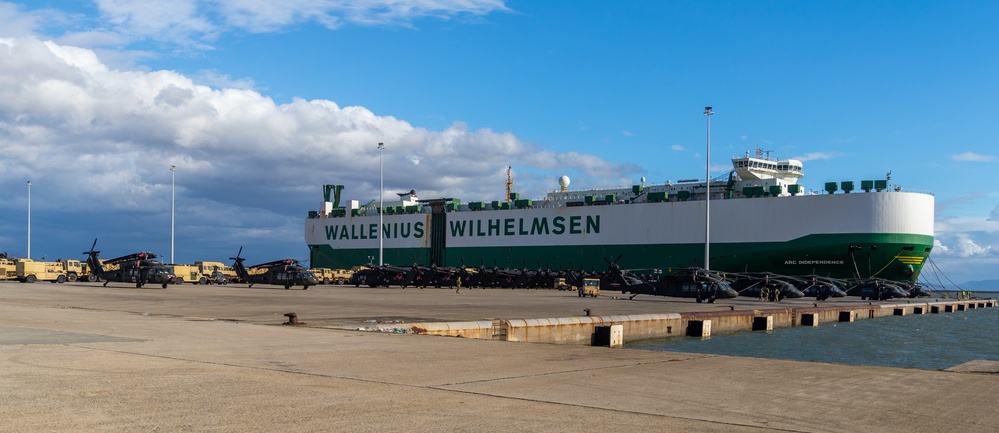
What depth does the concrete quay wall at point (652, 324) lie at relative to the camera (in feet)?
71.1

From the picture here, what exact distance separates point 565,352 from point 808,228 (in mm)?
57900

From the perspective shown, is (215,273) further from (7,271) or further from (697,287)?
(697,287)

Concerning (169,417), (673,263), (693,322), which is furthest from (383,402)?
(673,263)

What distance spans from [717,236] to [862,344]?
43152mm

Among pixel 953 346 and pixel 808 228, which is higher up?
pixel 808 228

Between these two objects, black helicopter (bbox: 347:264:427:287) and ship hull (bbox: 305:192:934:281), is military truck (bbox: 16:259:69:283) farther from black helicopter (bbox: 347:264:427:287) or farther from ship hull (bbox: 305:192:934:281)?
ship hull (bbox: 305:192:934:281)

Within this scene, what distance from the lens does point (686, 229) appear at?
235ft

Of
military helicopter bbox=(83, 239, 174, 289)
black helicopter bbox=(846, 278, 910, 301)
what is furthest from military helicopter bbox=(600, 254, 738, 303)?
military helicopter bbox=(83, 239, 174, 289)

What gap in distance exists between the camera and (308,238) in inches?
4365

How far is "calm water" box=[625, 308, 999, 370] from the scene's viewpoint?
24281 millimetres

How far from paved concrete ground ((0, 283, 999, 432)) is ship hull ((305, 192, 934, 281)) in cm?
5026

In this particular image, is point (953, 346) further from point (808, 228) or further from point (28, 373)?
point (808, 228)

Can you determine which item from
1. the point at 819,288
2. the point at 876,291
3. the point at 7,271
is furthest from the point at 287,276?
the point at 876,291

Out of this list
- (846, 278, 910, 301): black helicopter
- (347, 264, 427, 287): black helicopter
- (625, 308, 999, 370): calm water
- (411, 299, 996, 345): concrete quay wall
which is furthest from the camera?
(347, 264, 427, 287): black helicopter
